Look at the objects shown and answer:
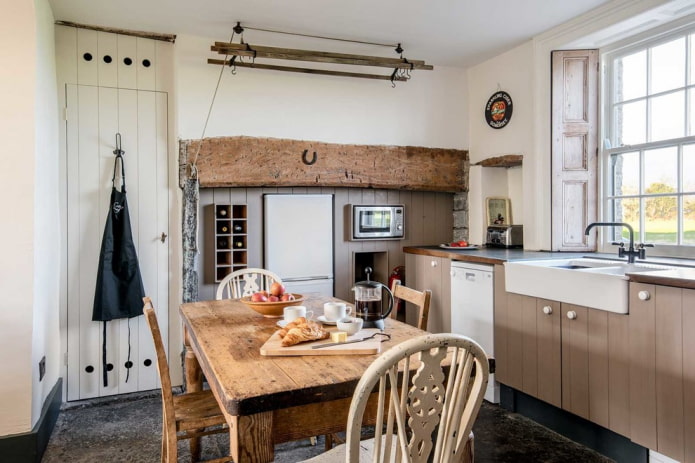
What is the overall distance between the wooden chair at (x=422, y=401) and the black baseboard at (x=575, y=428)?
1.69 m

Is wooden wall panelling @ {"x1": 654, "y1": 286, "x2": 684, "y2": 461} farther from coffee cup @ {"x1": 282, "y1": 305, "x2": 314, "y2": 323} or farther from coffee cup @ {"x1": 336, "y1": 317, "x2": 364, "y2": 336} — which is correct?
coffee cup @ {"x1": 282, "y1": 305, "x2": 314, "y2": 323}

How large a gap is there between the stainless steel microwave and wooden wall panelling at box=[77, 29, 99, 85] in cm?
207

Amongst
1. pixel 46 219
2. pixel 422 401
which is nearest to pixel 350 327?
pixel 422 401

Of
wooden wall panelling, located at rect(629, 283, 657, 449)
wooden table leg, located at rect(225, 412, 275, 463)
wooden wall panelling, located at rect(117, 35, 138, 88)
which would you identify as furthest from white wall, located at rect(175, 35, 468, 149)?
wooden table leg, located at rect(225, 412, 275, 463)

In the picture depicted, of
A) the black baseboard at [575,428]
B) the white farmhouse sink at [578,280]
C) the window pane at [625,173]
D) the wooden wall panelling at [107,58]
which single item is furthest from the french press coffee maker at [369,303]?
the wooden wall panelling at [107,58]

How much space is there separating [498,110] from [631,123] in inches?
38.9

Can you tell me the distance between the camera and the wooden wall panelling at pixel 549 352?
2.68m

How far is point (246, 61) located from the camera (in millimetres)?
3566

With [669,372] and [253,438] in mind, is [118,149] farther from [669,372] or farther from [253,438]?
[669,372]

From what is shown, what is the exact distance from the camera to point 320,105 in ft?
12.5

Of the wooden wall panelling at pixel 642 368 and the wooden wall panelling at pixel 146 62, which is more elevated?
the wooden wall panelling at pixel 146 62

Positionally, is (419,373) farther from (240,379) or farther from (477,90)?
(477,90)

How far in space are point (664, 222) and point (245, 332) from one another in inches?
105

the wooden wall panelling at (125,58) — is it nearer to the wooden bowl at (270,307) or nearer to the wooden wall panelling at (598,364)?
the wooden bowl at (270,307)
